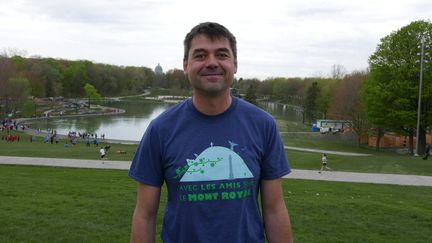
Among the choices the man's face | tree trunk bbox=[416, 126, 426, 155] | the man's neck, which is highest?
the man's face

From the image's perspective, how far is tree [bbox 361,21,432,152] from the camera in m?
36.0

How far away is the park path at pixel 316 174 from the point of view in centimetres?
1984

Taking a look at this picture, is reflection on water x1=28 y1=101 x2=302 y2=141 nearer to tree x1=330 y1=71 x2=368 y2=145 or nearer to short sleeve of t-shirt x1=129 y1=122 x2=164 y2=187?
tree x1=330 y1=71 x2=368 y2=145

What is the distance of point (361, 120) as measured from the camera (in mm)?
46125

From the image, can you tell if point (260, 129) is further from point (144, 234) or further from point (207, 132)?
point (144, 234)

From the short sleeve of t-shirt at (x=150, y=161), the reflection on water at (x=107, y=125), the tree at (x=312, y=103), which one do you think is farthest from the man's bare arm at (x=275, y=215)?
the tree at (x=312, y=103)

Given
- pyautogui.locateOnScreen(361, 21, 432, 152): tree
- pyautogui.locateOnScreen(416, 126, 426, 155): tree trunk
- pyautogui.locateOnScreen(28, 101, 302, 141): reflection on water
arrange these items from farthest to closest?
pyautogui.locateOnScreen(28, 101, 302, 141): reflection on water < pyautogui.locateOnScreen(416, 126, 426, 155): tree trunk < pyautogui.locateOnScreen(361, 21, 432, 152): tree

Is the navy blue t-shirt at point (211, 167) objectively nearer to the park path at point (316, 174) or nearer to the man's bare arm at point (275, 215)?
the man's bare arm at point (275, 215)

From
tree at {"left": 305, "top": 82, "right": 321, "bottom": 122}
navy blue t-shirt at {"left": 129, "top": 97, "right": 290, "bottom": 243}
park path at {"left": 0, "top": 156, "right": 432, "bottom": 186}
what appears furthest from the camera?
tree at {"left": 305, "top": 82, "right": 321, "bottom": 122}

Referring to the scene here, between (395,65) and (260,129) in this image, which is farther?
(395,65)

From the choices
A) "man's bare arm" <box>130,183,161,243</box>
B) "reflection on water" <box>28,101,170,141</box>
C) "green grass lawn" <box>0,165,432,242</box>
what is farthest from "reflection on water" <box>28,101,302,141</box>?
"man's bare arm" <box>130,183,161,243</box>

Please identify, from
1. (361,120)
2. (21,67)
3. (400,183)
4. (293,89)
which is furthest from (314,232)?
(293,89)

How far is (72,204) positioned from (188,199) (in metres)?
7.80

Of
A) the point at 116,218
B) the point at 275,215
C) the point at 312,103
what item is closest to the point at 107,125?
the point at 312,103
